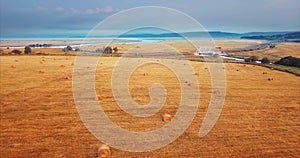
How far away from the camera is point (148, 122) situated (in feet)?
58.4

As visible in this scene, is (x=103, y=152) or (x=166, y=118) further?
(x=166, y=118)

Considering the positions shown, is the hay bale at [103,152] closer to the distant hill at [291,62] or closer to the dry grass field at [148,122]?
the dry grass field at [148,122]

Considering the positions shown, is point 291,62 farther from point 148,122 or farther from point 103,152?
point 103,152

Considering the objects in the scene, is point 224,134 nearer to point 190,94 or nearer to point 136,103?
point 136,103

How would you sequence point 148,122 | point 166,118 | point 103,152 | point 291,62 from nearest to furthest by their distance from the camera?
point 103,152
point 148,122
point 166,118
point 291,62

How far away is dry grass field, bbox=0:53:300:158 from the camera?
13844 millimetres

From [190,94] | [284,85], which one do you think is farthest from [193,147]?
[284,85]

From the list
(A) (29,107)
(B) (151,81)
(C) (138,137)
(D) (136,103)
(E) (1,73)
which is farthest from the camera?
(E) (1,73)

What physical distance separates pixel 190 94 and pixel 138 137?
421 inches

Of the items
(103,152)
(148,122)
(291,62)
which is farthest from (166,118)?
(291,62)

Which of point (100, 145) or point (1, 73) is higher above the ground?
point (1, 73)

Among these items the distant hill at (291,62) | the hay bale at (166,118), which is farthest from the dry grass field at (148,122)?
the distant hill at (291,62)

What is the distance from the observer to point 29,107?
67.5ft

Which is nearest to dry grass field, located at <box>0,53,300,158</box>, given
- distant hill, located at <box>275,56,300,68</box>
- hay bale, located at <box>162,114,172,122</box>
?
hay bale, located at <box>162,114,172,122</box>
